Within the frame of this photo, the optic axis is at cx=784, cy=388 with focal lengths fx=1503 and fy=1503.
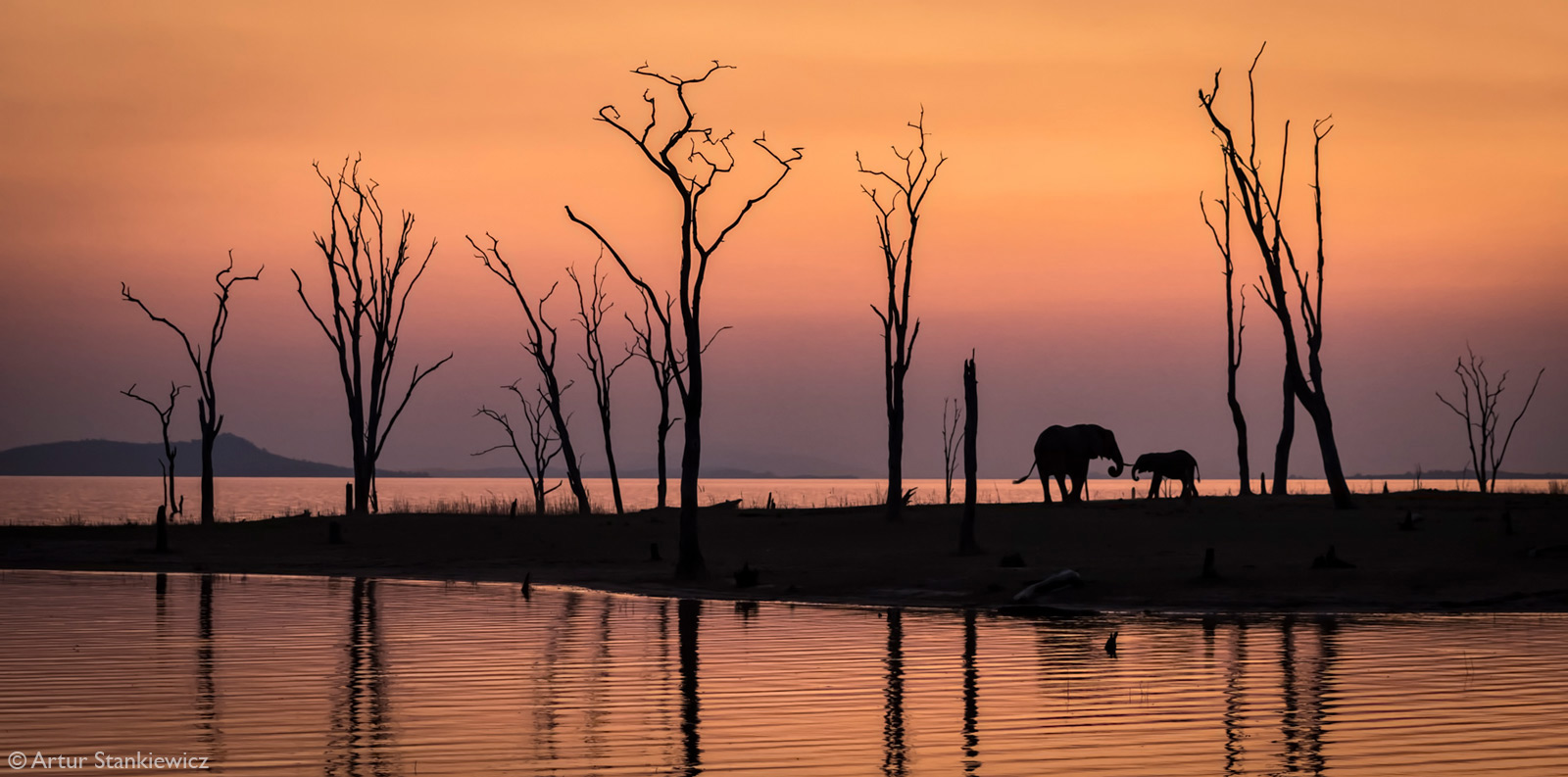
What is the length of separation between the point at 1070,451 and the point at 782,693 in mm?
36751

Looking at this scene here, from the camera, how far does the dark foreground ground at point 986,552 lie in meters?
28.6

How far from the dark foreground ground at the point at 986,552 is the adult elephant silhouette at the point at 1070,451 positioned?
4.10m

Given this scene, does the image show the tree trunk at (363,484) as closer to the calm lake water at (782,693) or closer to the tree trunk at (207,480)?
the tree trunk at (207,480)

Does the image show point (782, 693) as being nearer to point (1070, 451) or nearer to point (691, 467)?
point (691, 467)

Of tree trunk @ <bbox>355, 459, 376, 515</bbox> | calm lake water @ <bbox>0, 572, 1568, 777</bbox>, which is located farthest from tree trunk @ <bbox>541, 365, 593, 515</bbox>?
calm lake water @ <bbox>0, 572, 1568, 777</bbox>

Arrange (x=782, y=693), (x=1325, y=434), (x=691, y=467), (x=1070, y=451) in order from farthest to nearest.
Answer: (x=1070, y=451) < (x=1325, y=434) < (x=691, y=467) < (x=782, y=693)

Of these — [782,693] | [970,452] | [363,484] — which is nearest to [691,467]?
[970,452]

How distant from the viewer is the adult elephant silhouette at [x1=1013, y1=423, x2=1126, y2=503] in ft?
170

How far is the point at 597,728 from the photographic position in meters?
14.3

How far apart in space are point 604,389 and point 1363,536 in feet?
130

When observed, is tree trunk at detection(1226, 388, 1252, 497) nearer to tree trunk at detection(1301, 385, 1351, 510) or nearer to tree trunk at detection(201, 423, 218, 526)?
tree trunk at detection(1301, 385, 1351, 510)

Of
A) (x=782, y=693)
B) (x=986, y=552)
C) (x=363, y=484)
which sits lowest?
(x=782, y=693)

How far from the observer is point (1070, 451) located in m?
52.1

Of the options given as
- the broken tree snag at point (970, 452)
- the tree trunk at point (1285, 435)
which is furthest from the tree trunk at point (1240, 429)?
the broken tree snag at point (970, 452)
